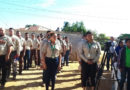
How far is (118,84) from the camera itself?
5.37m

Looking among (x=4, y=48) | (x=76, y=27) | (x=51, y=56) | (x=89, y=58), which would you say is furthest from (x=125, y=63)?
(x=76, y=27)

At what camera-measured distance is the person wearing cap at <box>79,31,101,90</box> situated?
4746 mm

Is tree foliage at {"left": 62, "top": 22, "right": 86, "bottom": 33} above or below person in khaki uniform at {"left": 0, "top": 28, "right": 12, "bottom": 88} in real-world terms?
above

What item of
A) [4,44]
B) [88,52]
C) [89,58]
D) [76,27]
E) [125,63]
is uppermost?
[76,27]

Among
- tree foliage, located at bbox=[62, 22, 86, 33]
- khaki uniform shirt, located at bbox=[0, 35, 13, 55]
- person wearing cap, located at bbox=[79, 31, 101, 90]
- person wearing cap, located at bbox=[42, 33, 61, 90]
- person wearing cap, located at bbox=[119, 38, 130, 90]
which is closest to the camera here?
person wearing cap, located at bbox=[79, 31, 101, 90]

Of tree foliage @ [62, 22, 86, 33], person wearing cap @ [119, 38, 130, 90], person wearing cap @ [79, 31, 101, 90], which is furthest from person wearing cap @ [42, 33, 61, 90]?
tree foliage @ [62, 22, 86, 33]

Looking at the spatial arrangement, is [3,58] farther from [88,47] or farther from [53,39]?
[88,47]

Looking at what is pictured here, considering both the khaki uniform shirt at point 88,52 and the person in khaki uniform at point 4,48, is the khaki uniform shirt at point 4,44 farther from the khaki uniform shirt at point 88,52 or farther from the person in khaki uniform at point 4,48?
the khaki uniform shirt at point 88,52

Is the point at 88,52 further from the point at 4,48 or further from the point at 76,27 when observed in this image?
the point at 76,27

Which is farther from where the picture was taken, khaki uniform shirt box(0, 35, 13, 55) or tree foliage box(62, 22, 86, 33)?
tree foliage box(62, 22, 86, 33)

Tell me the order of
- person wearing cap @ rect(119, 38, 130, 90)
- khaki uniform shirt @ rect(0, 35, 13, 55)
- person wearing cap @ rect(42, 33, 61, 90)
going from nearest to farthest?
1. person wearing cap @ rect(42, 33, 61, 90)
2. person wearing cap @ rect(119, 38, 130, 90)
3. khaki uniform shirt @ rect(0, 35, 13, 55)

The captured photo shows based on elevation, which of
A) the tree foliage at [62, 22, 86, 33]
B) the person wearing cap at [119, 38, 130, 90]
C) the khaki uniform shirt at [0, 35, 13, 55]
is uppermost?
the tree foliage at [62, 22, 86, 33]

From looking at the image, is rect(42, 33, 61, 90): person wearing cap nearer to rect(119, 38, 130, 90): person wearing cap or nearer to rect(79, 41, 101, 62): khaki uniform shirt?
rect(79, 41, 101, 62): khaki uniform shirt

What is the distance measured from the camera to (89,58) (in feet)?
15.6
